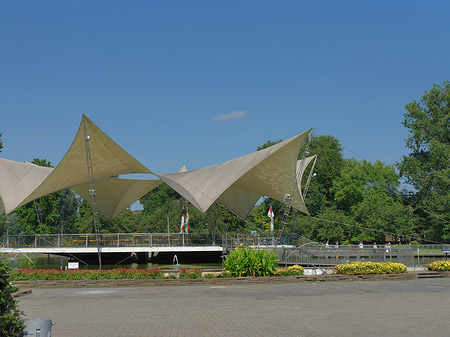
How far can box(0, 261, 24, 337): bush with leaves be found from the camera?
6453 mm

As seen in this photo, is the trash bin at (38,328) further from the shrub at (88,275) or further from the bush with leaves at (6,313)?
the shrub at (88,275)

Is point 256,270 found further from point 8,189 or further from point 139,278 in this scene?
point 8,189

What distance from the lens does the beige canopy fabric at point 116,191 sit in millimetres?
40528

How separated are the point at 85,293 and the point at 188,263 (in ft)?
78.3

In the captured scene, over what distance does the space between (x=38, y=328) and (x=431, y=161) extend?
51223 mm

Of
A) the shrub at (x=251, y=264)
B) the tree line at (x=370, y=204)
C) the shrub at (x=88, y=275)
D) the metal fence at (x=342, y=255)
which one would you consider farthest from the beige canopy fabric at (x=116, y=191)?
the shrub at (x=251, y=264)

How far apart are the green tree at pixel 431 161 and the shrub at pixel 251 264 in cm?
3283

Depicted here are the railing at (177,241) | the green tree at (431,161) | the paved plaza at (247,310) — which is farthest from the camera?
the green tree at (431,161)

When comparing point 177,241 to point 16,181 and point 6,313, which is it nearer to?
point 16,181

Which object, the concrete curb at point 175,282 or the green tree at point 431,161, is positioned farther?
the green tree at point 431,161

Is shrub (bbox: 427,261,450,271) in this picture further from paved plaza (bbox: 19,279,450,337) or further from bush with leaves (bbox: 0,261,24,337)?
bush with leaves (bbox: 0,261,24,337)

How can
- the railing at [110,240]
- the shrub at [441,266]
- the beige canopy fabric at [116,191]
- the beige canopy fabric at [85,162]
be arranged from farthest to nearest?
the beige canopy fabric at [116,191]
the railing at [110,240]
the beige canopy fabric at [85,162]
the shrub at [441,266]

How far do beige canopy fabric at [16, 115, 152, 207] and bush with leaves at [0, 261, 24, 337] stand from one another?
65.4ft

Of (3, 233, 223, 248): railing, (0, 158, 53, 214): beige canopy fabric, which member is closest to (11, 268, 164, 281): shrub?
(0, 158, 53, 214): beige canopy fabric
